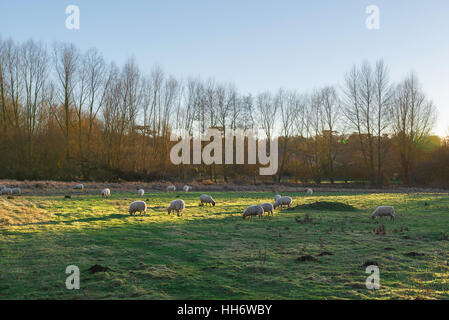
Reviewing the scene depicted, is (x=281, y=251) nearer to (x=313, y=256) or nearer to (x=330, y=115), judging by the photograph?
(x=313, y=256)

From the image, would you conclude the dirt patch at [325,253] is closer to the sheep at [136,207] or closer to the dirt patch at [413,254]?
the dirt patch at [413,254]

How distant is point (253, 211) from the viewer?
21031mm

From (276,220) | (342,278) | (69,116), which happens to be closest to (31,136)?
(69,116)

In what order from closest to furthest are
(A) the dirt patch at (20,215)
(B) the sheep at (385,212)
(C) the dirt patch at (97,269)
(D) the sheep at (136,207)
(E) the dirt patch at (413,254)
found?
1. (C) the dirt patch at (97,269)
2. (E) the dirt patch at (413,254)
3. (A) the dirt patch at (20,215)
4. (B) the sheep at (385,212)
5. (D) the sheep at (136,207)

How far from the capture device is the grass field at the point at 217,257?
7.87 metres

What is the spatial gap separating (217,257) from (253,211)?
33.3ft

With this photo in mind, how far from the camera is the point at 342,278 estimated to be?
28.8 ft

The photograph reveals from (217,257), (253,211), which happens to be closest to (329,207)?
(253,211)

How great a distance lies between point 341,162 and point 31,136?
5574 centimetres

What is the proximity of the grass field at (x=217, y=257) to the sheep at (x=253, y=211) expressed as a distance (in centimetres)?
140

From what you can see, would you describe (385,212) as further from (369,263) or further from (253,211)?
(369,263)

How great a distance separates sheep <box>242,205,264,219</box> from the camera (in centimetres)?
2094

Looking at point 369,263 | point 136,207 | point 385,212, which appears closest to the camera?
point 369,263

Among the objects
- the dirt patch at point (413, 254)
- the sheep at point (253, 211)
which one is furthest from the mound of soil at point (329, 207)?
the dirt patch at point (413, 254)
